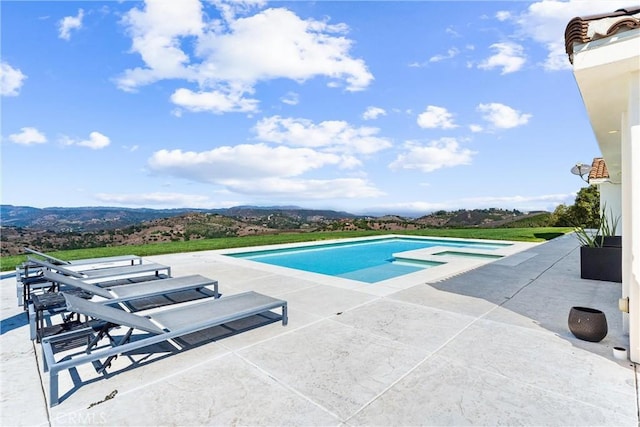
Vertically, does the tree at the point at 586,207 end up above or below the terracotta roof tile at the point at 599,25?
below

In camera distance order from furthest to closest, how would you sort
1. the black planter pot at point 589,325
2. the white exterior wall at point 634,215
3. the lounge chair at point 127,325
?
the black planter pot at point 589,325
the white exterior wall at point 634,215
the lounge chair at point 127,325

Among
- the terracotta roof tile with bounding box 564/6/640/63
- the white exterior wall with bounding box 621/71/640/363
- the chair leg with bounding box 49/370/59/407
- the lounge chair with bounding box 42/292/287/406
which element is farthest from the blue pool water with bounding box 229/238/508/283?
the chair leg with bounding box 49/370/59/407

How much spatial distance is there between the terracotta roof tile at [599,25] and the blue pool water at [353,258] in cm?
698

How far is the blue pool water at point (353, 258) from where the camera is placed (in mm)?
10578

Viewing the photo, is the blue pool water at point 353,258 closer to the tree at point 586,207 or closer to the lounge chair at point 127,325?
the lounge chair at point 127,325

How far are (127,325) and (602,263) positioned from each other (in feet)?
30.5

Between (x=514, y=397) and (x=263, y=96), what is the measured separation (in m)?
19.0

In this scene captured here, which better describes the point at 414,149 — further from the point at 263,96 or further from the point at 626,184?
the point at 626,184

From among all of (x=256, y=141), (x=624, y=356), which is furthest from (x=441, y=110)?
(x=624, y=356)

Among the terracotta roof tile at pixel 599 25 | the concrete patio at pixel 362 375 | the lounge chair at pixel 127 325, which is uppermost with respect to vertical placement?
the terracotta roof tile at pixel 599 25

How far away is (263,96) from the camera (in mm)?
18875

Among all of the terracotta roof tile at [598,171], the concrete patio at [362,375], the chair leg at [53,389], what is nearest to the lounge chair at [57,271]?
the concrete patio at [362,375]

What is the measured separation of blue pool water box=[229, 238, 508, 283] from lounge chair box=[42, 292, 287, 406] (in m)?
5.38

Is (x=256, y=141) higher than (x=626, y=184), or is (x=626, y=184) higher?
(x=256, y=141)
